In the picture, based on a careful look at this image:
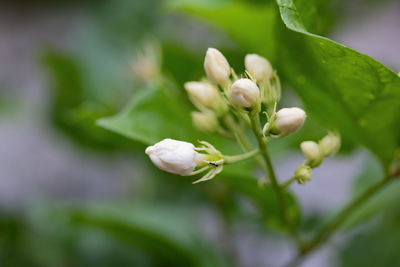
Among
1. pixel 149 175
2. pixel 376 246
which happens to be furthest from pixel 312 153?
pixel 149 175

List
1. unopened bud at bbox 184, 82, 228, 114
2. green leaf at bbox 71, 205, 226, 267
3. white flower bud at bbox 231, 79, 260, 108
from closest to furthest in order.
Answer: white flower bud at bbox 231, 79, 260, 108 < unopened bud at bbox 184, 82, 228, 114 < green leaf at bbox 71, 205, 226, 267

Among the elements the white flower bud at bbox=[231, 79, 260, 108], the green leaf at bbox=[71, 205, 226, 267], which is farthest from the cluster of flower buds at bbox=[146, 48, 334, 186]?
the green leaf at bbox=[71, 205, 226, 267]

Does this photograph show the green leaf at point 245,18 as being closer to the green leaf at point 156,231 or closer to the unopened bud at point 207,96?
the unopened bud at point 207,96

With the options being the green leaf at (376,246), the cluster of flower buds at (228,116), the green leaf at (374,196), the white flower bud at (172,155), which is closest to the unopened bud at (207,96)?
the cluster of flower buds at (228,116)

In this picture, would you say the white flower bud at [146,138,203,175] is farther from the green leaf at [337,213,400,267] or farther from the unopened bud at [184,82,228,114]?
the green leaf at [337,213,400,267]

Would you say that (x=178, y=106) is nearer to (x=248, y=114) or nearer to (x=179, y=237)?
(x=248, y=114)

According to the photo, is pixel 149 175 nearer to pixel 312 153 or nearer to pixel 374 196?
pixel 374 196
